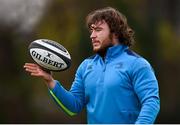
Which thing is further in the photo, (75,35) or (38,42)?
(75,35)

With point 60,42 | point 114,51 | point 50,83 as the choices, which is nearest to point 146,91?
point 114,51

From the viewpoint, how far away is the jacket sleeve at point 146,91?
6840mm

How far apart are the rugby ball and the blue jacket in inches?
6.9

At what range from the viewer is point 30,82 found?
23.7 metres

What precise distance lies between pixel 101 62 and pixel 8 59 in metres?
17.0

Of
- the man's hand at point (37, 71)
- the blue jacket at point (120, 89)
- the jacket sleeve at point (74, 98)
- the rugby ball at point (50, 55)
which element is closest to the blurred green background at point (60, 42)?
the jacket sleeve at point (74, 98)

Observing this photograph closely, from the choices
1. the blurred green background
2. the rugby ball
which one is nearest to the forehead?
the rugby ball

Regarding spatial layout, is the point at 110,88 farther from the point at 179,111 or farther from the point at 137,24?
the point at 137,24

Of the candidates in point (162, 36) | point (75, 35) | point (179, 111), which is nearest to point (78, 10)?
point (75, 35)

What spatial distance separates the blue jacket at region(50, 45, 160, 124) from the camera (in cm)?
695

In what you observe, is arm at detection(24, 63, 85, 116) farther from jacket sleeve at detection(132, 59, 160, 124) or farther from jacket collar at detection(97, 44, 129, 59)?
jacket sleeve at detection(132, 59, 160, 124)

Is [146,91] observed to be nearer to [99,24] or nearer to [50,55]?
[99,24]

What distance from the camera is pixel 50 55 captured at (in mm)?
7266

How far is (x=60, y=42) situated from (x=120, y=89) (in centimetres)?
1738
